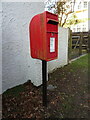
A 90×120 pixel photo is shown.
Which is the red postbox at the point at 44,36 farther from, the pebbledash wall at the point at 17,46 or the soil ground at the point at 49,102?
the soil ground at the point at 49,102

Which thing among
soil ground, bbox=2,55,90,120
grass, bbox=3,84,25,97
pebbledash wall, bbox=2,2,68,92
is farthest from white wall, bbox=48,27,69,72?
grass, bbox=3,84,25,97

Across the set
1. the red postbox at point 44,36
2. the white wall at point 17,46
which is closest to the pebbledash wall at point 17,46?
the white wall at point 17,46

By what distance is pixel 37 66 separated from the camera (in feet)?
8.48

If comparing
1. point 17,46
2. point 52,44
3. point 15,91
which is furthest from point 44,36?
point 15,91

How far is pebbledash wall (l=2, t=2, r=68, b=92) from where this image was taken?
2256 mm

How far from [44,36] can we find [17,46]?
102cm

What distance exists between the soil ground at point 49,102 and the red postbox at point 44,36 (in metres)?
0.95

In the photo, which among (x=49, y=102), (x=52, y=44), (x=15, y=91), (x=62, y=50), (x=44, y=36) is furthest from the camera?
(x=62, y=50)

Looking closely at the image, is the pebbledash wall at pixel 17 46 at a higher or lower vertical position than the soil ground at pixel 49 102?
higher

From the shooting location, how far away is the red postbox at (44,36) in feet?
5.46

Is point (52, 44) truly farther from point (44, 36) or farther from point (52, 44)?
point (44, 36)

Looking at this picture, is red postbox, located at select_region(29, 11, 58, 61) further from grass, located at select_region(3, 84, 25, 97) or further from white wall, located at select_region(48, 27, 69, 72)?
white wall, located at select_region(48, 27, 69, 72)

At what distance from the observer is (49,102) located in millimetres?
2180

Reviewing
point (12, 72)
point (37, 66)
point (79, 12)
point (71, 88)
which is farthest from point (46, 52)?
point (79, 12)
